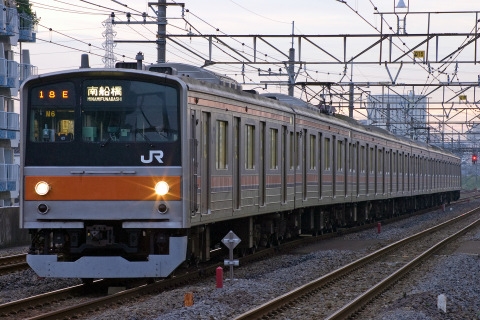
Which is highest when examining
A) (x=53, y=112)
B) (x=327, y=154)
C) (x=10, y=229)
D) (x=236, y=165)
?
(x=53, y=112)

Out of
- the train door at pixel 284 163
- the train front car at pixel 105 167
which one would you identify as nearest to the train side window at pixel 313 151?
the train door at pixel 284 163

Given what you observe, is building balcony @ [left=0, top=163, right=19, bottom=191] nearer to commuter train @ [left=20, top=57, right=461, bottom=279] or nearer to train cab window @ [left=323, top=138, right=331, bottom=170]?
train cab window @ [left=323, top=138, right=331, bottom=170]

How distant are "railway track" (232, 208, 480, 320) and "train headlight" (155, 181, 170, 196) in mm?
1947

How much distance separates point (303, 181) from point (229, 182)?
18.0 ft

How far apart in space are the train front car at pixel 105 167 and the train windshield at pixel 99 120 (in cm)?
1

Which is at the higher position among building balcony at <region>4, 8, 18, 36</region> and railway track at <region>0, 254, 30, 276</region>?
building balcony at <region>4, 8, 18, 36</region>

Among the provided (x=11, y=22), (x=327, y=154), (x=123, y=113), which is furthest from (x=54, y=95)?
(x=11, y=22)

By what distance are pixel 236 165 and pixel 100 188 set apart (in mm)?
3566

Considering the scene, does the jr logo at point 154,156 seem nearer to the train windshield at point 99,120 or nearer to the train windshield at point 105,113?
the train windshield at point 99,120

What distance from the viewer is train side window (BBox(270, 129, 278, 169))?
16.8 m

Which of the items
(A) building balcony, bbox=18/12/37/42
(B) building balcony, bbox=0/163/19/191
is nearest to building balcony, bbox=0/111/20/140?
(B) building balcony, bbox=0/163/19/191

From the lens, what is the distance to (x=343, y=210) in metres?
25.4

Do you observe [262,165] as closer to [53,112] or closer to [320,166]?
[320,166]

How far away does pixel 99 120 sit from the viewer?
1168 centimetres
